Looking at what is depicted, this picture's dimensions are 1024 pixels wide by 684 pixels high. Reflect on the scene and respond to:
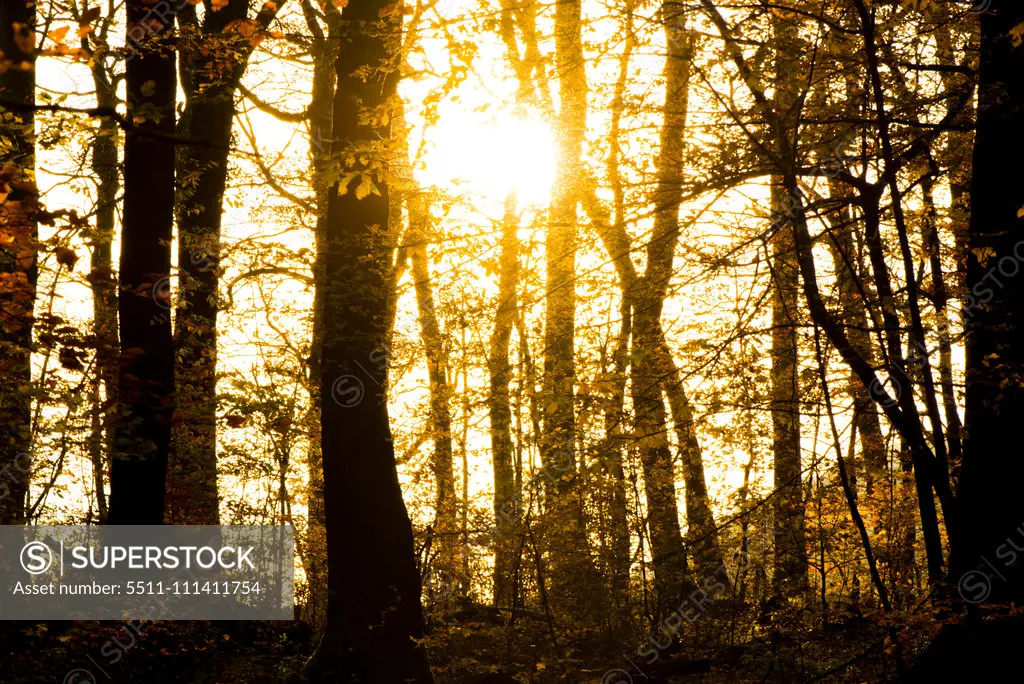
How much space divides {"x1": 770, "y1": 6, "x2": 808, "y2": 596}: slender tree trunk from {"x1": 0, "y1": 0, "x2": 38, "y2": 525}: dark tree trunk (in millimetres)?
5438

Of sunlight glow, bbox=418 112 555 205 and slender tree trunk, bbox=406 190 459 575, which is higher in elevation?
sunlight glow, bbox=418 112 555 205

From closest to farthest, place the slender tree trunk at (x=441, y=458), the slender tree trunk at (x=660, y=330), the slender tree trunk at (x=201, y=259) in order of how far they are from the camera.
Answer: the slender tree trunk at (x=660, y=330) < the slender tree trunk at (x=201, y=259) < the slender tree trunk at (x=441, y=458)

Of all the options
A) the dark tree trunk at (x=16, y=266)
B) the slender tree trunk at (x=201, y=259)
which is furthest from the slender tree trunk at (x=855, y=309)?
the slender tree trunk at (x=201, y=259)

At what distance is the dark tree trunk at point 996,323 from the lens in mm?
5480

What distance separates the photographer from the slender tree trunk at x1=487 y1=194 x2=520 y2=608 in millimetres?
7863

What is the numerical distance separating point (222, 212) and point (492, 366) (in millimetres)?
5266

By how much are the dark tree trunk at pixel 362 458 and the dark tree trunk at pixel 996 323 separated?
183 inches

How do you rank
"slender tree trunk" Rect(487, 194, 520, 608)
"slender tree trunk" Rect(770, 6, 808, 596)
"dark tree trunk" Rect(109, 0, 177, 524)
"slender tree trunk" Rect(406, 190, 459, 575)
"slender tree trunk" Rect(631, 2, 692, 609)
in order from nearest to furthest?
"slender tree trunk" Rect(770, 6, 808, 596) < "slender tree trunk" Rect(631, 2, 692, 609) < "slender tree trunk" Rect(487, 194, 520, 608) < "dark tree trunk" Rect(109, 0, 177, 524) < "slender tree trunk" Rect(406, 190, 459, 575)

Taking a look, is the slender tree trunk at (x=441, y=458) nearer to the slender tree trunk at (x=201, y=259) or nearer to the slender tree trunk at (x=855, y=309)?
the slender tree trunk at (x=201, y=259)

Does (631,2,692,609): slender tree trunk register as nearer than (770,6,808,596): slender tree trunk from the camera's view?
No

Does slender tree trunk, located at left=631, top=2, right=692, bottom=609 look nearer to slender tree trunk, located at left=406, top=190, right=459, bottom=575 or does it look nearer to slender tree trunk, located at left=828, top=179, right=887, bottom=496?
slender tree trunk, located at left=828, top=179, right=887, bottom=496

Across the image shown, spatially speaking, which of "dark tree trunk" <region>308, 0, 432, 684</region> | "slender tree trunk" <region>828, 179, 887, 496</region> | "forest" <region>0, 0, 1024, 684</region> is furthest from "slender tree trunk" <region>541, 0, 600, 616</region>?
"slender tree trunk" <region>828, 179, 887, 496</region>

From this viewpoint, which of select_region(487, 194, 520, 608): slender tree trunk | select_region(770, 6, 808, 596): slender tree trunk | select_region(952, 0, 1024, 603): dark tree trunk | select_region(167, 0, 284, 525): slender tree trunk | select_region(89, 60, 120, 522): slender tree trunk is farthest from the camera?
select_region(167, 0, 284, 525): slender tree trunk

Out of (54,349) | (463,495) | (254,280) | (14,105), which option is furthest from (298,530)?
(14,105)
